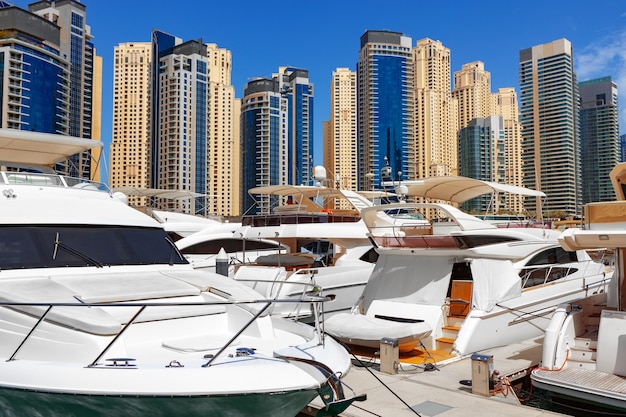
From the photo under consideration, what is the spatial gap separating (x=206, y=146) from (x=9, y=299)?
86687 millimetres

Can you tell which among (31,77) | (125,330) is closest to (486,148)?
(31,77)

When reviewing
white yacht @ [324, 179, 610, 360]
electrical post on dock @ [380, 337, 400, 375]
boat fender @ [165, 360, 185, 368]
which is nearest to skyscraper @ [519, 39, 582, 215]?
white yacht @ [324, 179, 610, 360]

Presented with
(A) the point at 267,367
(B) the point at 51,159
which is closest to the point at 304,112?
(B) the point at 51,159

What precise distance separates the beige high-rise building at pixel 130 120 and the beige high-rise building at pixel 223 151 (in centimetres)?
1292

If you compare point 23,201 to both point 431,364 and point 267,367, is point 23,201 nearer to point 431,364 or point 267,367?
point 267,367

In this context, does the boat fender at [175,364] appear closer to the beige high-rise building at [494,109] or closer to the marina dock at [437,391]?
the marina dock at [437,391]

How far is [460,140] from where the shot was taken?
10169cm

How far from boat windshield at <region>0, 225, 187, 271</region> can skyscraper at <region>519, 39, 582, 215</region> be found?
272 ft

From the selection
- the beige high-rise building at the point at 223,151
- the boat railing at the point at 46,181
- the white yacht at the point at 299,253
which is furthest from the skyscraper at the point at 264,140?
the boat railing at the point at 46,181

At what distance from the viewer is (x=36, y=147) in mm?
10336

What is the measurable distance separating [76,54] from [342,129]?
167 feet

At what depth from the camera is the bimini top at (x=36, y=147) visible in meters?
9.84

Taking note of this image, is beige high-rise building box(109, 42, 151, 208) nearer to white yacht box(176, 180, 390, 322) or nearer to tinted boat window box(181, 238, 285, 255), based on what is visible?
tinted boat window box(181, 238, 285, 255)

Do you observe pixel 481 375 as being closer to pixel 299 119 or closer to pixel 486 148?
pixel 486 148
